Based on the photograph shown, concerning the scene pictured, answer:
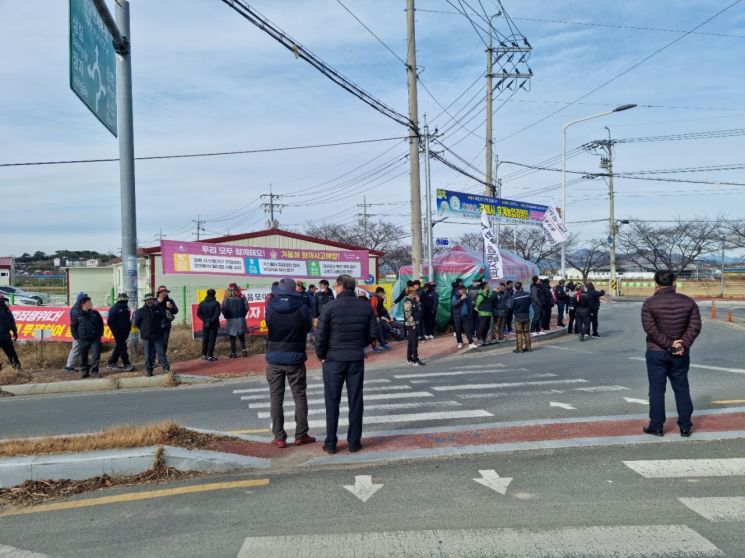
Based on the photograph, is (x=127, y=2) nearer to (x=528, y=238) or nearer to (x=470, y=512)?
(x=470, y=512)

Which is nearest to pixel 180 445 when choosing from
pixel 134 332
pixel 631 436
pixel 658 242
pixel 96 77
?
pixel 631 436

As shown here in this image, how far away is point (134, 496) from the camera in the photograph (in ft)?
17.1

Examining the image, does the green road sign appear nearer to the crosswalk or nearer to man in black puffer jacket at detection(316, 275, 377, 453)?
man in black puffer jacket at detection(316, 275, 377, 453)

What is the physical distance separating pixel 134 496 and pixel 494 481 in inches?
119

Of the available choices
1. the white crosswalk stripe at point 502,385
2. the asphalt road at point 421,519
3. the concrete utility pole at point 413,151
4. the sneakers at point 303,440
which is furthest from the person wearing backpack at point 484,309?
the asphalt road at point 421,519

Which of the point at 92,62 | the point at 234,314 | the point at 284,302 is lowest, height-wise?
the point at 234,314

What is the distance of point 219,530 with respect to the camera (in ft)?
14.6

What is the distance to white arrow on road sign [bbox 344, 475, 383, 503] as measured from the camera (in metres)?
5.11

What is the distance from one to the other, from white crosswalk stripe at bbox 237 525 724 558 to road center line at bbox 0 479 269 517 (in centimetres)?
120

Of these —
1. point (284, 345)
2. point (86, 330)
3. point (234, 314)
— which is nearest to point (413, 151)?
point (234, 314)

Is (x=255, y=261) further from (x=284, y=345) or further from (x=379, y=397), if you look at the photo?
(x=284, y=345)

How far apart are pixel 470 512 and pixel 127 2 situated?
1229cm

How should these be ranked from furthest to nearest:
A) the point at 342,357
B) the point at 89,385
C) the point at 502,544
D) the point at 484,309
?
the point at 484,309 < the point at 89,385 < the point at 342,357 < the point at 502,544

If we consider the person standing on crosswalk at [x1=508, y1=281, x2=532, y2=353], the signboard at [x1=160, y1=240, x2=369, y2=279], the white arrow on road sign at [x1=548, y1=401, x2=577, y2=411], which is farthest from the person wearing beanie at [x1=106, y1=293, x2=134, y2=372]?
the white arrow on road sign at [x1=548, y1=401, x2=577, y2=411]
